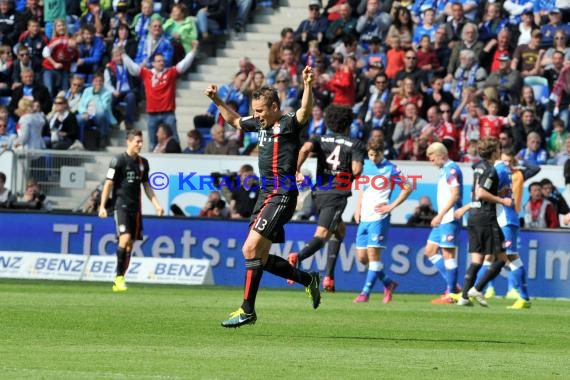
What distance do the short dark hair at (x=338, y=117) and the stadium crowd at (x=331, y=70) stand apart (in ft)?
18.4

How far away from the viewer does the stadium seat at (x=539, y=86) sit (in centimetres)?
2478

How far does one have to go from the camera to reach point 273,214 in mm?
12430

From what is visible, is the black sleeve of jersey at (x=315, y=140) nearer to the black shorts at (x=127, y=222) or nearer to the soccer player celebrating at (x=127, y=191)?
the soccer player celebrating at (x=127, y=191)

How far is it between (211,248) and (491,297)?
4781 millimetres

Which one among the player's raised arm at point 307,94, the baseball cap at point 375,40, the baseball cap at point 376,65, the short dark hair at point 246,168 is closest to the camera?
the player's raised arm at point 307,94

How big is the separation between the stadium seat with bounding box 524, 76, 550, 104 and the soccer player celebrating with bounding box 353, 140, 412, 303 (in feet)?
23.5

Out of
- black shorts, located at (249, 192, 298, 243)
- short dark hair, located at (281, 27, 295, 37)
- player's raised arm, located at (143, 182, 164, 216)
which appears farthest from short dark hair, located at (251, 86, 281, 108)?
short dark hair, located at (281, 27, 295, 37)

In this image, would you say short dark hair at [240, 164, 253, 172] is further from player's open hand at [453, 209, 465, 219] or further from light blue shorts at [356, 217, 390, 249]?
player's open hand at [453, 209, 465, 219]

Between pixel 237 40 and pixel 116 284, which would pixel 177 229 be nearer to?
pixel 116 284

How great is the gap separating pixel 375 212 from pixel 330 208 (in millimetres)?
611

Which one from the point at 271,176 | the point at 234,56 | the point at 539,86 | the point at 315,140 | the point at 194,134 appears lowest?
the point at 194,134

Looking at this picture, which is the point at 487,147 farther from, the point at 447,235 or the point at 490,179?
the point at 447,235

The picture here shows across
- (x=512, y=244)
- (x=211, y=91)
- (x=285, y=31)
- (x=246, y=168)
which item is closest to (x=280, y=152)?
(x=211, y=91)

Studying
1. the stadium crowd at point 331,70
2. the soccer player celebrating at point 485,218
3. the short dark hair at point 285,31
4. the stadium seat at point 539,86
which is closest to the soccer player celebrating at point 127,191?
the soccer player celebrating at point 485,218
